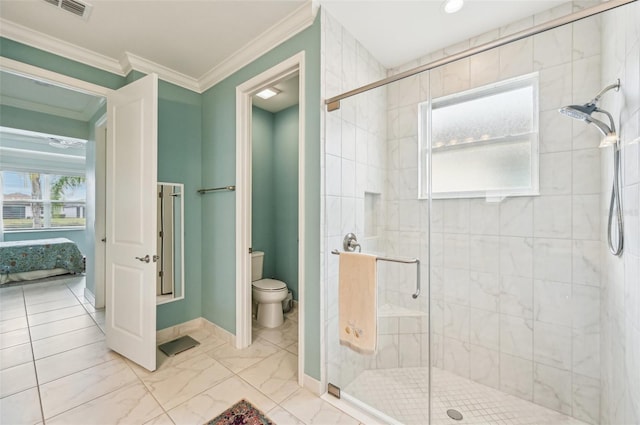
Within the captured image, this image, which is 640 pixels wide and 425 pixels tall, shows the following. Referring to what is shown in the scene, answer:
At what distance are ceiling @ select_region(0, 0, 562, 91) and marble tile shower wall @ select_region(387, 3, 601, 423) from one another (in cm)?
26

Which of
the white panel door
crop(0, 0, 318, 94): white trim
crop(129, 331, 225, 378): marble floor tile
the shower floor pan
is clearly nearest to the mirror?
the white panel door

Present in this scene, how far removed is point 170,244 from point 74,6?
187 cm

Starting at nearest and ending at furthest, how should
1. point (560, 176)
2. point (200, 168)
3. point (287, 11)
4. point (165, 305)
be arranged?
point (560, 176) < point (287, 11) < point (165, 305) < point (200, 168)

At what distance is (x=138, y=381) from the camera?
182 cm

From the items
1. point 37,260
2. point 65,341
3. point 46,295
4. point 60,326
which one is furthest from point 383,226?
point 37,260

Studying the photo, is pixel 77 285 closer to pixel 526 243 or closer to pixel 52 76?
pixel 52 76

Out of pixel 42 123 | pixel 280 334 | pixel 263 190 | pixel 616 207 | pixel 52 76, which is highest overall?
pixel 42 123

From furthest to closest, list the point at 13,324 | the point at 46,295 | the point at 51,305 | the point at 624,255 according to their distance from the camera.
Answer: the point at 46,295, the point at 51,305, the point at 13,324, the point at 624,255

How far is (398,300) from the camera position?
5.75 feet

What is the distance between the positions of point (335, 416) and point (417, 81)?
2136mm

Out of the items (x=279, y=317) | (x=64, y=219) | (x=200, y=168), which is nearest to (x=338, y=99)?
(x=200, y=168)

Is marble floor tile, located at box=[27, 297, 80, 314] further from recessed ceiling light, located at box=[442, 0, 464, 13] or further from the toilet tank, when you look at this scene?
recessed ceiling light, located at box=[442, 0, 464, 13]

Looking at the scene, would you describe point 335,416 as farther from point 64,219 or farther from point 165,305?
point 64,219

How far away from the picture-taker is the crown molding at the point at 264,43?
174 centimetres
